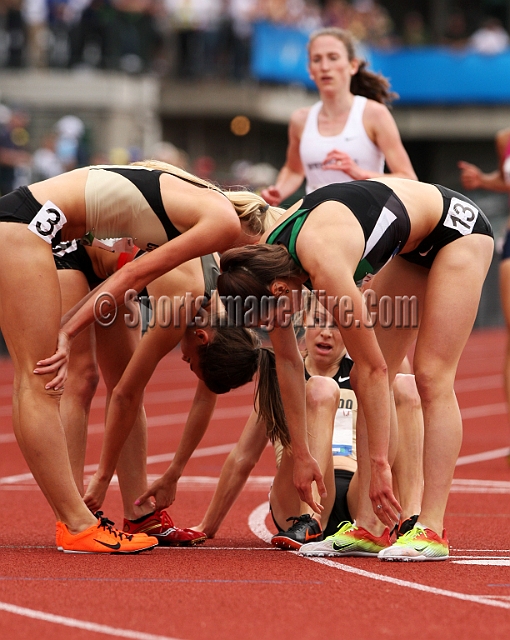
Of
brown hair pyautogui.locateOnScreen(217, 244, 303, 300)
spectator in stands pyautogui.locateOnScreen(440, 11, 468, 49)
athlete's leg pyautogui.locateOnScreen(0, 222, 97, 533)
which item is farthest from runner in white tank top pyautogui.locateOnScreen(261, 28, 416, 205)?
spectator in stands pyautogui.locateOnScreen(440, 11, 468, 49)

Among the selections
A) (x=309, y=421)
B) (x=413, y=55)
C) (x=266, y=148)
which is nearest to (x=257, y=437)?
(x=309, y=421)

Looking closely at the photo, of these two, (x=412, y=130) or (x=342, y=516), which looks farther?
(x=412, y=130)

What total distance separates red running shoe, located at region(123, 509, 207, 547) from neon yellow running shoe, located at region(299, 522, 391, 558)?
0.66 meters

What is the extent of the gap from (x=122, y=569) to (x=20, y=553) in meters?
0.67

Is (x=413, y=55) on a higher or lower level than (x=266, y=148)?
Result: higher

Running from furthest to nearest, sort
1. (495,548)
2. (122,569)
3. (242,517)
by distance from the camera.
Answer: (242,517) < (495,548) < (122,569)

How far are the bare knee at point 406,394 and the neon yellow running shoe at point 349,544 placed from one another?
24.7 inches

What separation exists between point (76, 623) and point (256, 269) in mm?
1620

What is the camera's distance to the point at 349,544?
216 inches

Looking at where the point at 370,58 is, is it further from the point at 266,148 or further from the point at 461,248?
the point at 461,248

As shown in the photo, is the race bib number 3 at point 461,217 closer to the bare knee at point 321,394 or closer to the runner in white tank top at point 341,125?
the bare knee at point 321,394

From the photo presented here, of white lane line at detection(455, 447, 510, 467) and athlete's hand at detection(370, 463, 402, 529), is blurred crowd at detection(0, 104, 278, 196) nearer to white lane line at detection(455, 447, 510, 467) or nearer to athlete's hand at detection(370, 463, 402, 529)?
white lane line at detection(455, 447, 510, 467)

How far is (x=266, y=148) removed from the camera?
93.7 feet

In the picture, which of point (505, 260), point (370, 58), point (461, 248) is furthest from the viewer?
point (370, 58)
